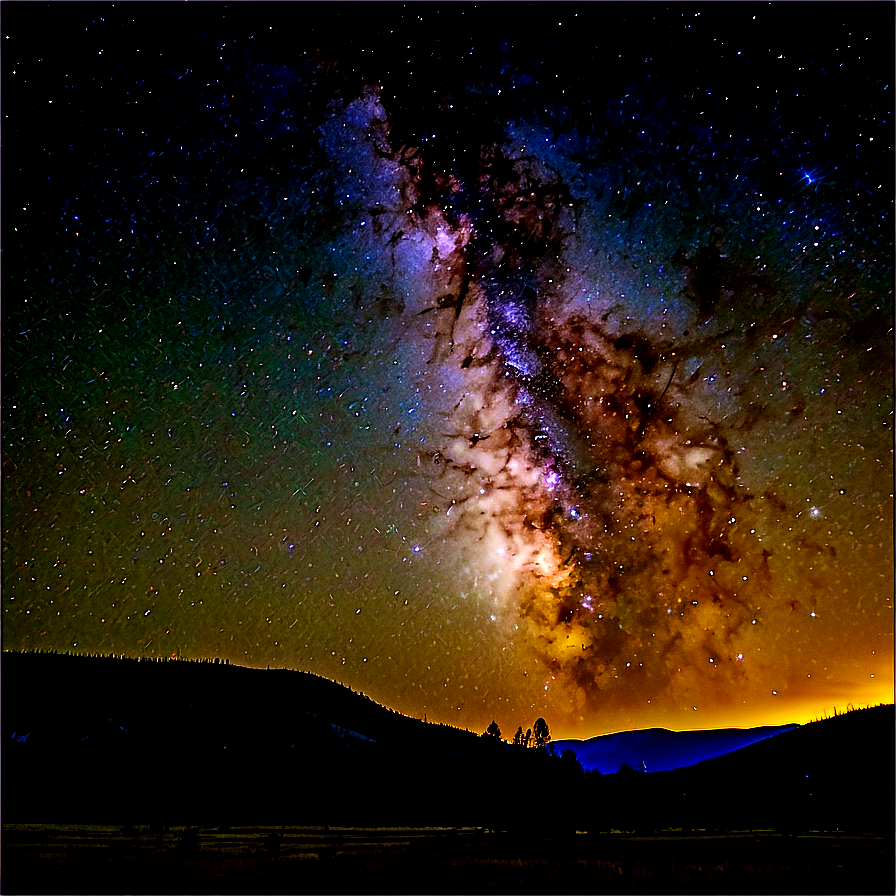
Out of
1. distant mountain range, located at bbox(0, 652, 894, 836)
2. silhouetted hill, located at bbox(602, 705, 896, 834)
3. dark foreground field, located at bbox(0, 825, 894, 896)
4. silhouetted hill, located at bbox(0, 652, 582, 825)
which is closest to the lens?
dark foreground field, located at bbox(0, 825, 894, 896)

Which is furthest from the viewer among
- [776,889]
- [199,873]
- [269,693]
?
[269,693]

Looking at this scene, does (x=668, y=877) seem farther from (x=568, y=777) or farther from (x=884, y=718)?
(x=884, y=718)

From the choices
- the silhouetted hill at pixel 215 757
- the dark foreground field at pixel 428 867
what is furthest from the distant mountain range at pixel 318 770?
the dark foreground field at pixel 428 867

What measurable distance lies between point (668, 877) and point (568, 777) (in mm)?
58132

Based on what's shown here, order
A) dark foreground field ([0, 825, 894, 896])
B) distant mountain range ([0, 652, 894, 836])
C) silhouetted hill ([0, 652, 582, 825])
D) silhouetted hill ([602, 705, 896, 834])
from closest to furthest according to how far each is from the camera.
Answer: dark foreground field ([0, 825, 894, 896]), distant mountain range ([0, 652, 894, 836]), silhouetted hill ([0, 652, 582, 825]), silhouetted hill ([602, 705, 896, 834])

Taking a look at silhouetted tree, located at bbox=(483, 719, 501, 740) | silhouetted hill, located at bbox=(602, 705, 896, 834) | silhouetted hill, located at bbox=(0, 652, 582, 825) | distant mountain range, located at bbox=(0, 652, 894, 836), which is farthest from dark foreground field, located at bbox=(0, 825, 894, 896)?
silhouetted tree, located at bbox=(483, 719, 501, 740)

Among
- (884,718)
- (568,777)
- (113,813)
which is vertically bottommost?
(113,813)

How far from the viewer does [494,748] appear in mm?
107000

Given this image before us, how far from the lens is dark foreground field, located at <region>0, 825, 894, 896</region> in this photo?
66.0 ft

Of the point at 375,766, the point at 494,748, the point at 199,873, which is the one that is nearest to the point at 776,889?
the point at 199,873

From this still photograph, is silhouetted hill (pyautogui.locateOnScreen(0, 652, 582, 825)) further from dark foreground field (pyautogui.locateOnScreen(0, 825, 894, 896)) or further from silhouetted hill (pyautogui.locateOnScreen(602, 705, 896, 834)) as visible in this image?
dark foreground field (pyautogui.locateOnScreen(0, 825, 894, 896))

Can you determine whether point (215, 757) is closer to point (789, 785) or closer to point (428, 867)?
point (428, 867)

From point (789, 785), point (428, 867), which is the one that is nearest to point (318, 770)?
point (789, 785)

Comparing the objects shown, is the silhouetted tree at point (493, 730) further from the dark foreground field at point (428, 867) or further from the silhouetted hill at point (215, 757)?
the dark foreground field at point (428, 867)
